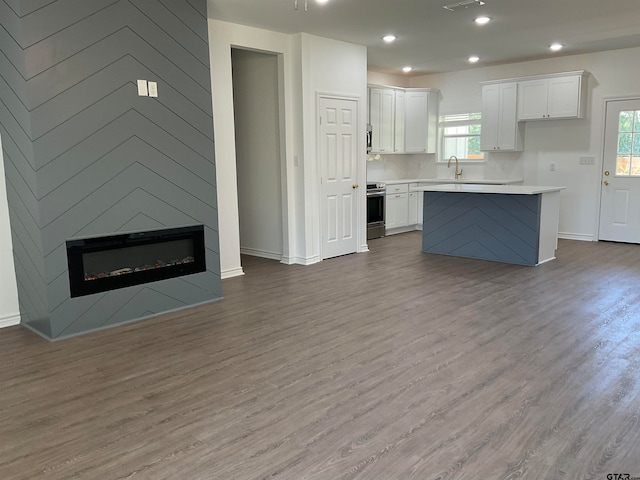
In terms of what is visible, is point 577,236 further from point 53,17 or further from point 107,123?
point 53,17

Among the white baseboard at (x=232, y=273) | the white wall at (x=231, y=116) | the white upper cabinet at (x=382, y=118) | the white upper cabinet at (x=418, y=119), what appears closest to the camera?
the white wall at (x=231, y=116)

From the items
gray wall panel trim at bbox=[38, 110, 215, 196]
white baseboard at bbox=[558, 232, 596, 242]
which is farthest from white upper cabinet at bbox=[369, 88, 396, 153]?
gray wall panel trim at bbox=[38, 110, 215, 196]

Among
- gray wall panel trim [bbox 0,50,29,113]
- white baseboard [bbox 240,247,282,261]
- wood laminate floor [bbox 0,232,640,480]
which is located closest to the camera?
wood laminate floor [bbox 0,232,640,480]

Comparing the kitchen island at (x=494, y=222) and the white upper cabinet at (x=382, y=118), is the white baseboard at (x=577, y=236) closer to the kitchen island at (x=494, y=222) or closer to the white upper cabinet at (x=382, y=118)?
the kitchen island at (x=494, y=222)

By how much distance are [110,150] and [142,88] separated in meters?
0.60

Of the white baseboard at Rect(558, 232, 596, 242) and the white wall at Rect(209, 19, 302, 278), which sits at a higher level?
the white wall at Rect(209, 19, 302, 278)

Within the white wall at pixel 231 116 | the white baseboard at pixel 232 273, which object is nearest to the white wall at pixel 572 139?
the white wall at pixel 231 116

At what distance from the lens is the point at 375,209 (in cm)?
822

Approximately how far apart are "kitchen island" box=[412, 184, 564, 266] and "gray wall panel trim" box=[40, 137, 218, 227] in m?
3.41

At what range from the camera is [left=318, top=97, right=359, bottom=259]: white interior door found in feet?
21.5

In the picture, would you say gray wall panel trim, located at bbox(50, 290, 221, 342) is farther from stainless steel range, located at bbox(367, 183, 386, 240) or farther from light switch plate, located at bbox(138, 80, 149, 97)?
stainless steel range, located at bbox(367, 183, 386, 240)

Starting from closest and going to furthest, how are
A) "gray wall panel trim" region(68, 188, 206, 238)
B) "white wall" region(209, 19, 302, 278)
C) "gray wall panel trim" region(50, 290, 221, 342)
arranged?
"gray wall panel trim" region(50, 290, 221, 342) → "gray wall panel trim" region(68, 188, 206, 238) → "white wall" region(209, 19, 302, 278)

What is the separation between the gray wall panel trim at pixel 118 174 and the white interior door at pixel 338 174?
7.17ft

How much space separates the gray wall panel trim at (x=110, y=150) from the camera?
3.80 metres
